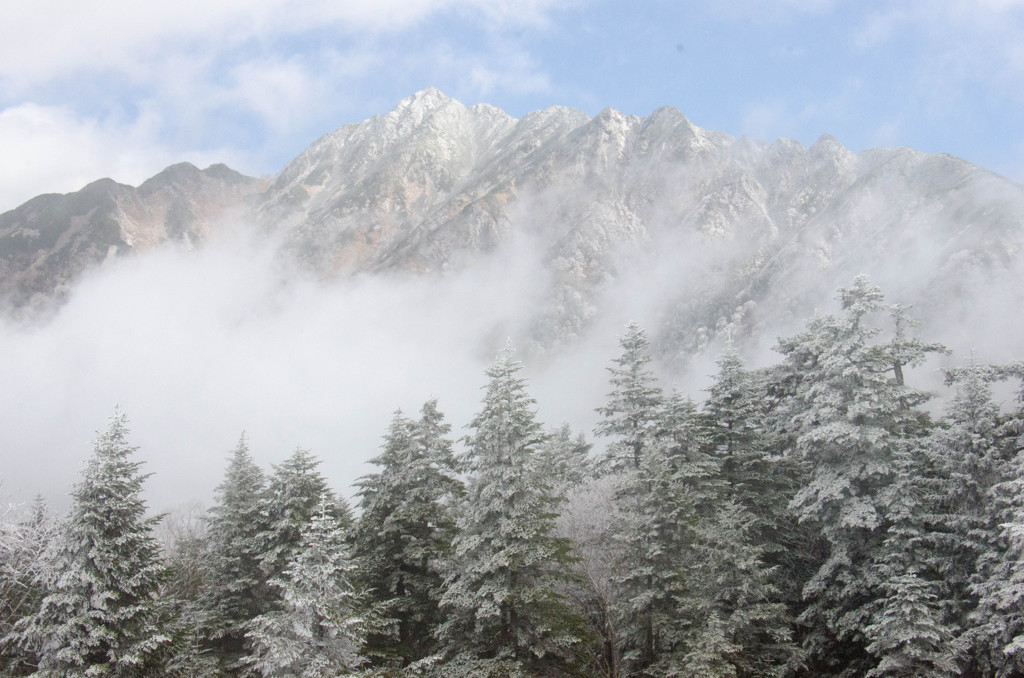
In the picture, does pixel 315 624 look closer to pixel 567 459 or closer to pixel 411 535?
pixel 411 535

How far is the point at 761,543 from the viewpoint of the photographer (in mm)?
23938

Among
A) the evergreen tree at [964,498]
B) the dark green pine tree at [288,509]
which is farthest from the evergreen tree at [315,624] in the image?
the evergreen tree at [964,498]

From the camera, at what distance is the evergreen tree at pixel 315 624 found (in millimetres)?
16141

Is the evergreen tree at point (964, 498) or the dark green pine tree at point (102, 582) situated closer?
the dark green pine tree at point (102, 582)

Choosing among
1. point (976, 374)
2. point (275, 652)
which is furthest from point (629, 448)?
point (275, 652)

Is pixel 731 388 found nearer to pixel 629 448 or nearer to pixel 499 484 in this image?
pixel 629 448

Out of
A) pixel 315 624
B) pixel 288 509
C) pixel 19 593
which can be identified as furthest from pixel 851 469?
pixel 19 593

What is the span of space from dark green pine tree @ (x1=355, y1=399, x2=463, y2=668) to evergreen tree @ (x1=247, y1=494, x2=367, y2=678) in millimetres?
5709

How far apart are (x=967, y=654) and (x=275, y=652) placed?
63.2ft

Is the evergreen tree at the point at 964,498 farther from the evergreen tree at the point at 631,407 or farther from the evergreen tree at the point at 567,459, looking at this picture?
the evergreen tree at the point at 567,459

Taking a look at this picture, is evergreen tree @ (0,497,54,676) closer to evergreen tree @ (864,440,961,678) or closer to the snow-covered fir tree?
the snow-covered fir tree

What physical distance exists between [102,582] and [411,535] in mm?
10495

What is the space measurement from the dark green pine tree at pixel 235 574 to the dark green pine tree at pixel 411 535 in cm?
528

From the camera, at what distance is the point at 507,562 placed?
20016mm
